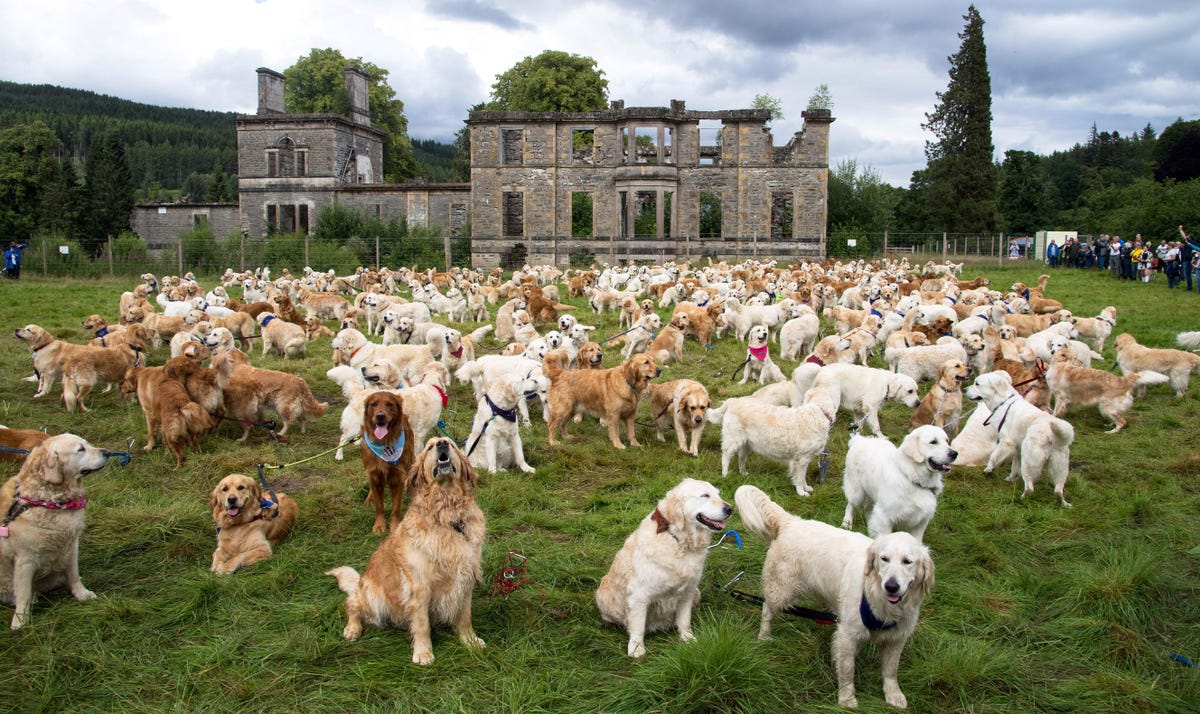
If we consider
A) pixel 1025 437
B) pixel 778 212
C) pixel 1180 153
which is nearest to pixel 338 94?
pixel 778 212

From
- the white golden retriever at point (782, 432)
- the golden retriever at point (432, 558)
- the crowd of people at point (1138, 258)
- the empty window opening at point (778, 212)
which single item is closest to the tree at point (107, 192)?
the empty window opening at point (778, 212)

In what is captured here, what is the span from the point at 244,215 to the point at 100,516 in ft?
154

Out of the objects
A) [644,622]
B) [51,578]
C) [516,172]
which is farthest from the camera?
[516,172]

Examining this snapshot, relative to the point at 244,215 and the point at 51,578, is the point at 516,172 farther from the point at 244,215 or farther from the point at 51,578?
the point at 51,578

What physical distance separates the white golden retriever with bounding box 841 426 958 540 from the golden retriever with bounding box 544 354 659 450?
11.0 feet

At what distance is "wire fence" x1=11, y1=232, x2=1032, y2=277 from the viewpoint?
31.0 metres

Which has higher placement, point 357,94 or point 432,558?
point 357,94

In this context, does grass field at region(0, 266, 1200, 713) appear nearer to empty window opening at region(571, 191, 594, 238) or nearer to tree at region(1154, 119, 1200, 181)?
empty window opening at region(571, 191, 594, 238)

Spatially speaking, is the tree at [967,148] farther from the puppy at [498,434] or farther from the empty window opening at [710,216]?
the puppy at [498,434]

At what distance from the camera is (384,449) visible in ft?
19.9

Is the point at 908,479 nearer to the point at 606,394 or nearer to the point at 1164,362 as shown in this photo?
the point at 606,394

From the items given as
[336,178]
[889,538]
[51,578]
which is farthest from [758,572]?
[336,178]

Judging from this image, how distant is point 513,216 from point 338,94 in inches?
851

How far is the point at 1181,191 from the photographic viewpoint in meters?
35.4
